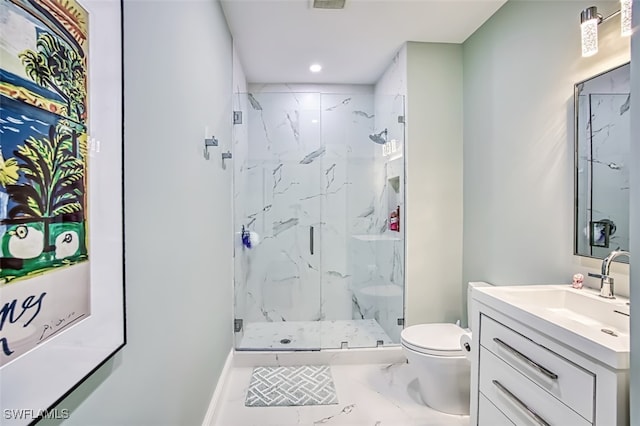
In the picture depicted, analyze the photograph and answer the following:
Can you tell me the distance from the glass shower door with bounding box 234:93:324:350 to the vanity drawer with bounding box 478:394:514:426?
6.11ft

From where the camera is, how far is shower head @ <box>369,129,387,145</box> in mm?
3359

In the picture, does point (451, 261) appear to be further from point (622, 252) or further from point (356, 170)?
point (622, 252)

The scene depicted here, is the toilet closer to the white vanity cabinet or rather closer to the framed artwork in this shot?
the white vanity cabinet

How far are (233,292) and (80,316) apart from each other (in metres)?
2.24

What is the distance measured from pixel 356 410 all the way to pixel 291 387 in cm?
51

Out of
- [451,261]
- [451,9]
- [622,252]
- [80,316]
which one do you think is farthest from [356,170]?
[80,316]

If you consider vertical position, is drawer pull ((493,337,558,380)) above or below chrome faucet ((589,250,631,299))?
below

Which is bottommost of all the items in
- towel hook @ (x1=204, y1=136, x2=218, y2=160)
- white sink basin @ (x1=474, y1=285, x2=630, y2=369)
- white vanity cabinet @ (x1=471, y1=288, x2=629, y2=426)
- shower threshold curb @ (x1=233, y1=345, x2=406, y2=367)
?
shower threshold curb @ (x1=233, y1=345, x2=406, y2=367)

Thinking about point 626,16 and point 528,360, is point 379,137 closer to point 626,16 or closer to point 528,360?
point 626,16

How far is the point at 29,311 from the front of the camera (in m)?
0.57

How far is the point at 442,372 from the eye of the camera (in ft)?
6.98

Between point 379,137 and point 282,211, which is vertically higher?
point 379,137
